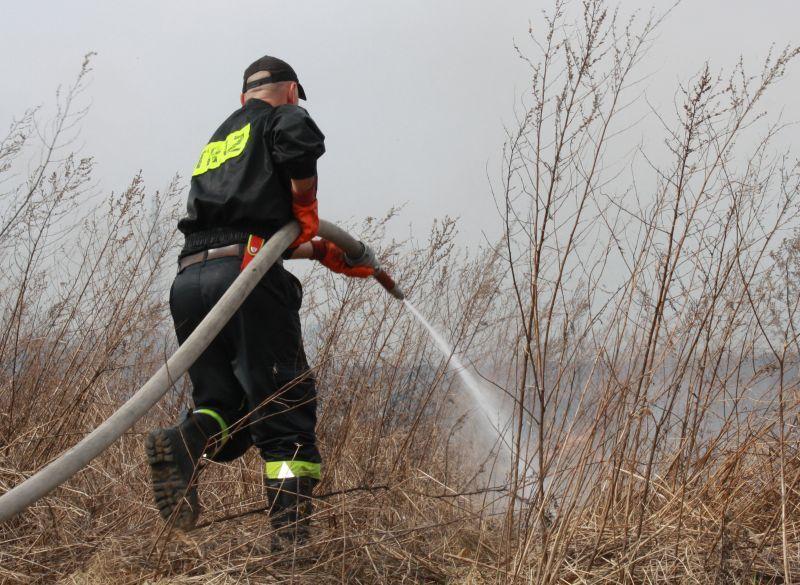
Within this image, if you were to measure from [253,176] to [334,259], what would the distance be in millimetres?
566

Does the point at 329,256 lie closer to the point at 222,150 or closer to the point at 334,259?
the point at 334,259

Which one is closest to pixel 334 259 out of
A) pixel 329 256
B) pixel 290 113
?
pixel 329 256

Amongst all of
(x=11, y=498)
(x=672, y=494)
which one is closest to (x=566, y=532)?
(x=672, y=494)

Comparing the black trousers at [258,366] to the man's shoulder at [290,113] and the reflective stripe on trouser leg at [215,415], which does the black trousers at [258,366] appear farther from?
the man's shoulder at [290,113]

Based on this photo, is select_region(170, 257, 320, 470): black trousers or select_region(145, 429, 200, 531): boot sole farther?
select_region(170, 257, 320, 470): black trousers

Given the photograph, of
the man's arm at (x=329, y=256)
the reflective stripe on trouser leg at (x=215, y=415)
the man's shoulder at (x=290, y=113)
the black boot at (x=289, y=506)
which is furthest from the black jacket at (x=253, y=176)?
the black boot at (x=289, y=506)

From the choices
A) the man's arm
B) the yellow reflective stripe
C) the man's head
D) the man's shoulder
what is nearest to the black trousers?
the yellow reflective stripe

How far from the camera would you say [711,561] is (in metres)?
1.96

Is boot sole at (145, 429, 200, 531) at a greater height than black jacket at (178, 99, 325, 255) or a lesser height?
lesser

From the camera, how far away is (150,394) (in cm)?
212

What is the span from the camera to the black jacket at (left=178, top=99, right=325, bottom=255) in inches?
95.0

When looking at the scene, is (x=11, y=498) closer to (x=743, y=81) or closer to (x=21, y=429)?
(x=21, y=429)

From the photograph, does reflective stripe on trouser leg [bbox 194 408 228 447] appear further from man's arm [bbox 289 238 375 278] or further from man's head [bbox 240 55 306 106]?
man's head [bbox 240 55 306 106]

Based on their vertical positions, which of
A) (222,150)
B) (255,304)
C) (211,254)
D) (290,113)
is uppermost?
(290,113)
